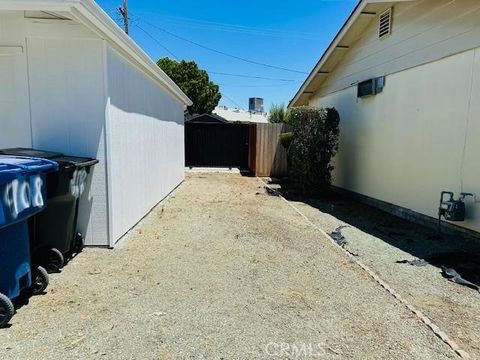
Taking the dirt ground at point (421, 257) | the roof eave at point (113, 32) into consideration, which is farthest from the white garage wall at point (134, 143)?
the dirt ground at point (421, 257)

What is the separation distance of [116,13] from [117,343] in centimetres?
1984

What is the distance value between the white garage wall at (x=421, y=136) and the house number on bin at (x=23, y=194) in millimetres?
6014

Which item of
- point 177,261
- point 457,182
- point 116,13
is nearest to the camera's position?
point 177,261

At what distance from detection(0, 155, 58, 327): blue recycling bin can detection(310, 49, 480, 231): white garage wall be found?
19.8ft

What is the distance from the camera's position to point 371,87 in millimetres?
8602

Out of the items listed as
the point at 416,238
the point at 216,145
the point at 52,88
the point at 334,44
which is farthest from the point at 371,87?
the point at 216,145

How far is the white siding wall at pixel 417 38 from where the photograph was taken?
5.79 meters

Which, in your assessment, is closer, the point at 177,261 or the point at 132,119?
the point at 177,261

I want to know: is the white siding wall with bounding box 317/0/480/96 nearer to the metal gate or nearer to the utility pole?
the metal gate

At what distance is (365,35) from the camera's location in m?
9.20

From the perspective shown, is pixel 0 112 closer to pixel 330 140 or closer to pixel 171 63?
pixel 330 140

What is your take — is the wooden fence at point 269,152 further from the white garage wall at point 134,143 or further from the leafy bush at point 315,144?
the white garage wall at point 134,143

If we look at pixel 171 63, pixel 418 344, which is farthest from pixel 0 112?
pixel 171 63

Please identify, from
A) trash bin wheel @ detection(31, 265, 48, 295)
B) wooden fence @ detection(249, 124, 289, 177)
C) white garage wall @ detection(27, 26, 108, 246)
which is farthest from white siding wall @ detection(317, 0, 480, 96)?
trash bin wheel @ detection(31, 265, 48, 295)
